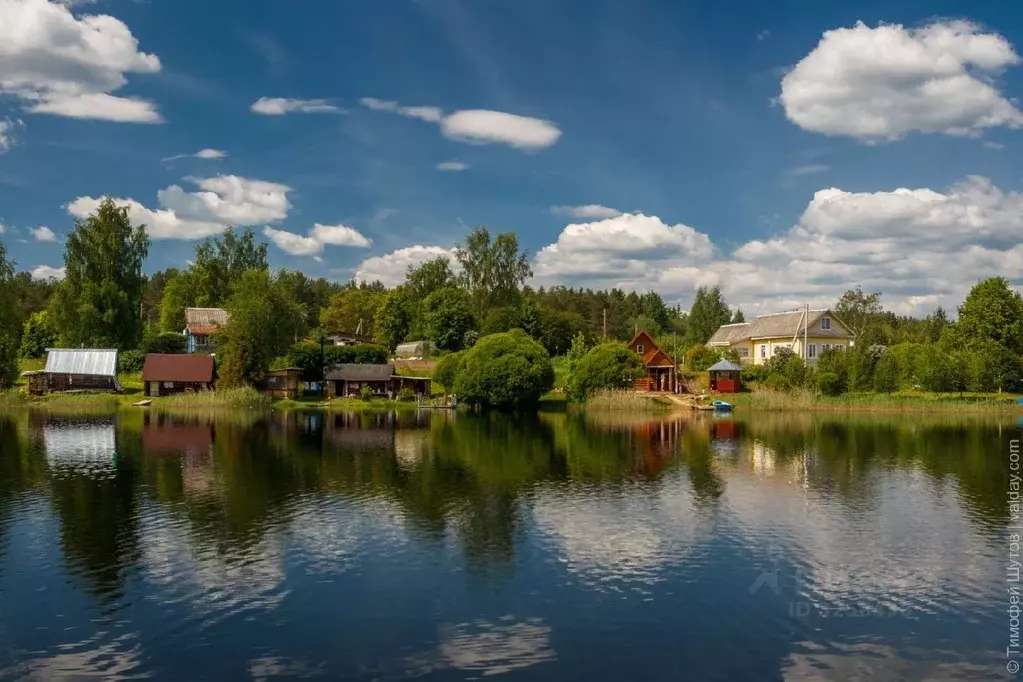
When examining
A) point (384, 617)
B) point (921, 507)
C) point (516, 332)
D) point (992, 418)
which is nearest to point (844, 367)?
point (992, 418)

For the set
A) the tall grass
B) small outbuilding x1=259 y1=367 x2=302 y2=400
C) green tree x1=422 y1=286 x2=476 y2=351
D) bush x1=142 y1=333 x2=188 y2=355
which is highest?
green tree x1=422 y1=286 x2=476 y2=351

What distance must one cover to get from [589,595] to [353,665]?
19.8 ft

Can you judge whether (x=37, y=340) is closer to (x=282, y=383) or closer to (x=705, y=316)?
(x=282, y=383)

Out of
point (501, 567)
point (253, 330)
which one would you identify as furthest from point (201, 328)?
point (501, 567)

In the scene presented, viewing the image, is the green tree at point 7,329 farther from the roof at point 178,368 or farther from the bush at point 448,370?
the bush at point 448,370

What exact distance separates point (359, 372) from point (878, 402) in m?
48.2

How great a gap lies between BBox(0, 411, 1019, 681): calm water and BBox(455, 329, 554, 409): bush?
1176 inches

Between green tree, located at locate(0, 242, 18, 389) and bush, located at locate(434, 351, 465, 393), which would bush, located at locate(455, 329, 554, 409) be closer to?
bush, located at locate(434, 351, 465, 393)

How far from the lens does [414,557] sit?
21328mm

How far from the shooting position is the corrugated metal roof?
9312 centimetres

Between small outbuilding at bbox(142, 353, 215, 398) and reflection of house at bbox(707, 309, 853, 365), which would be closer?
small outbuilding at bbox(142, 353, 215, 398)

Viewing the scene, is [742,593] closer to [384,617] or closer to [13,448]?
[384,617]

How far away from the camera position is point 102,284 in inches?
3162

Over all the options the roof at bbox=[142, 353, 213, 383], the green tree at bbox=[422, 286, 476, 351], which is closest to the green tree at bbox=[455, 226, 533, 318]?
the green tree at bbox=[422, 286, 476, 351]
